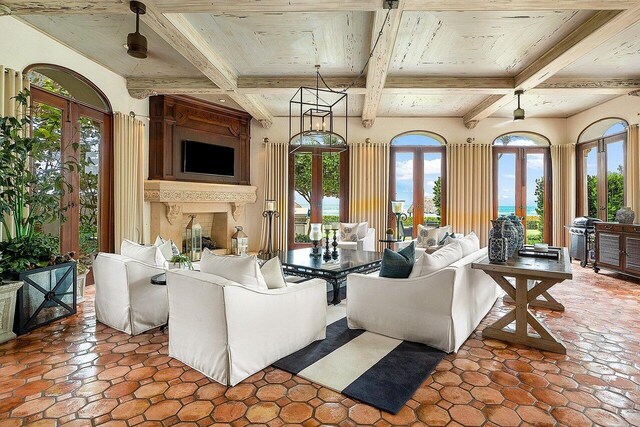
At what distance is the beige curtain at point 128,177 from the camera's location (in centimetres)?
479

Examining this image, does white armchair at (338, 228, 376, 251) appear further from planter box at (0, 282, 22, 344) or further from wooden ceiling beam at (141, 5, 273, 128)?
planter box at (0, 282, 22, 344)

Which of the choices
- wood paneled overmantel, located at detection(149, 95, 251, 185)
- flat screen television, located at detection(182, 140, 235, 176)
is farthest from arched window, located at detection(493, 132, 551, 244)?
flat screen television, located at detection(182, 140, 235, 176)

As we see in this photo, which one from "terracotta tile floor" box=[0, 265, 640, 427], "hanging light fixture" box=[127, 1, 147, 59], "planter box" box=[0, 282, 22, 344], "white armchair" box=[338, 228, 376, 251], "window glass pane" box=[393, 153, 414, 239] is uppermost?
"hanging light fixture" box=[127, 1, 147, 59]

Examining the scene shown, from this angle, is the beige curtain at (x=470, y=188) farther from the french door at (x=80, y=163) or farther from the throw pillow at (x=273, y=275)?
the french door at (x=80, y=163)

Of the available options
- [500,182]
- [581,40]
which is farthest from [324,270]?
[500,182]

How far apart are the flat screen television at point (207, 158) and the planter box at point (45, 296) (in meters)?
3.00

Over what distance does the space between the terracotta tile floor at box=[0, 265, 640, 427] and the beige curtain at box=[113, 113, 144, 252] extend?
7.34 feet

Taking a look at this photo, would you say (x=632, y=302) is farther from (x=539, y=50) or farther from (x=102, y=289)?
(x=102, y=289)

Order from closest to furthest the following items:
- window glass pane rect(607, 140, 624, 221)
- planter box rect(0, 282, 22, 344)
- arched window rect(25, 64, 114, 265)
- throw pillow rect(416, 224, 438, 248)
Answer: planter box rect(0, 282, 22, 344)
arched window rect(25, 64, 114, 265)
throw pillow rect(416, 224, 438, 248)
window glass pane rect(607, 140, 624, 221)

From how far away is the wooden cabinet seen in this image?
4668mm

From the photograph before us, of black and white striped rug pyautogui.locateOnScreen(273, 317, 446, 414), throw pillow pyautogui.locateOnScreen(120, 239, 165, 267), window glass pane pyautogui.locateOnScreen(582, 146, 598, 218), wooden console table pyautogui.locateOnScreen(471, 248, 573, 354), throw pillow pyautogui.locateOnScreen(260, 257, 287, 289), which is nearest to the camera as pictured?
black and white striped rug pyautogui.locateOnScreen(273, 317, 446, 414)

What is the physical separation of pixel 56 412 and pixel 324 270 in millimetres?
2232

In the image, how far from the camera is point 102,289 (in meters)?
3.07

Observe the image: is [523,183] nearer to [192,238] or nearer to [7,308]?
[192,238]
